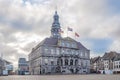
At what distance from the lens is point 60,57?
88500 millimetres

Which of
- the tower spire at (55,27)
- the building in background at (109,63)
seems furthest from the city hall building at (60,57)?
the tower spire at (55,27)

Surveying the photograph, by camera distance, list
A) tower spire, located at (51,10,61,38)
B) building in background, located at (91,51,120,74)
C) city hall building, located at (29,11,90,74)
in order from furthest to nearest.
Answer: tower spire, located at (51,10,61,38) < building in background, located at (91,51,120,74) < city hall building, located at (29,11,90,74)

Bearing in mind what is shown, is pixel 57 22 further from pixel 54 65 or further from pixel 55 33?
pixel 54 65

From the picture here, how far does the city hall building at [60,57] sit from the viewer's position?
85.1 metres

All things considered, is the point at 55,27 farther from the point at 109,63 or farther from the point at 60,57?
the point at 109,63

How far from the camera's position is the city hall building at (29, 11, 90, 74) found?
3351 inches

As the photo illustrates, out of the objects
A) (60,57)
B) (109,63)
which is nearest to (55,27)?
(60,57)

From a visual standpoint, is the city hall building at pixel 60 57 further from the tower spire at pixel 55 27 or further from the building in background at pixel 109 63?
the tower spire at pixel 55 27

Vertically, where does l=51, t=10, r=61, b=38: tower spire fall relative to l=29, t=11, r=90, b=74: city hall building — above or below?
above

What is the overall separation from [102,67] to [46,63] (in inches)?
1496

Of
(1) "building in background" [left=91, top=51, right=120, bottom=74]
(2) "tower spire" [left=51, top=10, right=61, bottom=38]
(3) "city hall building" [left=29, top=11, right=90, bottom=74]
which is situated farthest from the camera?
(2) "tower spire" [left=51, top=10, right=61, bottom=38]

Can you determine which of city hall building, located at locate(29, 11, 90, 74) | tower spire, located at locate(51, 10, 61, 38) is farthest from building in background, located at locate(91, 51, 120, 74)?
tower spire, located at locate(51, 10, 61, 38)

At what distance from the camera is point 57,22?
4454 inches

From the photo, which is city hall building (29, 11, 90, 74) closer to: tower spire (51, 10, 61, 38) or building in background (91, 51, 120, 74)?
building in background (91, 51, 120, 74)
